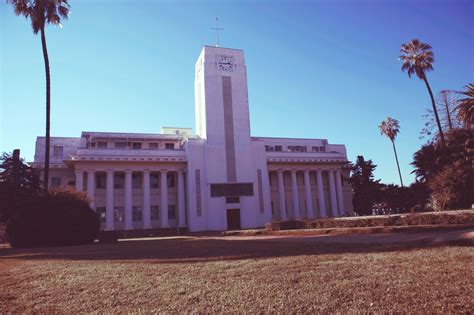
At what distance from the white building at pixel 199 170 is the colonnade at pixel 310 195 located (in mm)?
156

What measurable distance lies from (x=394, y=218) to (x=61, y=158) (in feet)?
140

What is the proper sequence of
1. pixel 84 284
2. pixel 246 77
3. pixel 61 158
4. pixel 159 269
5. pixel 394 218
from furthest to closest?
pixel 246 77 → pixel 61 158 → pixel 394 218 → pixel 159 269 → pixel 84 284

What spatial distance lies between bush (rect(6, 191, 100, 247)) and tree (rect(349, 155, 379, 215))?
39626 mm

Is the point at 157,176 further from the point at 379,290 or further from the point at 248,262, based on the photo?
the point at 379,290

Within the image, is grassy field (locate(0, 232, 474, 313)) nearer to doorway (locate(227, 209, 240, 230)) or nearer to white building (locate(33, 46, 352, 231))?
white building (locate(33, 46, 352, 231))

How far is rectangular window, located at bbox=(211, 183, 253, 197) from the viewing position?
44.6 m

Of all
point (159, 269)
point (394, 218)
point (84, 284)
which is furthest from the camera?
point (394, 218)

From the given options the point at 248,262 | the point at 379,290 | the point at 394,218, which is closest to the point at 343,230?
the point at 394,218

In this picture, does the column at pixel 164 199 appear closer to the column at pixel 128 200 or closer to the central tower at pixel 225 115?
the column at pixel 128 200

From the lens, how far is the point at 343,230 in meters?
18.2

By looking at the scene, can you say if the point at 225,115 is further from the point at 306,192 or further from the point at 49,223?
the point at 49,223

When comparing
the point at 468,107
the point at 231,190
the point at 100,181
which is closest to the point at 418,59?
the point at 468,107

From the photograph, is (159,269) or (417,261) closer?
(417,261)

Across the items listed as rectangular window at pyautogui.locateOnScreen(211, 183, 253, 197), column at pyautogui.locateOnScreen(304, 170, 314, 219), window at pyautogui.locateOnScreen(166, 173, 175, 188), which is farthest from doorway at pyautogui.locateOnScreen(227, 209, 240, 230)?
column at pyautogui.locateOnScreen(304, 170, 314, 219)
